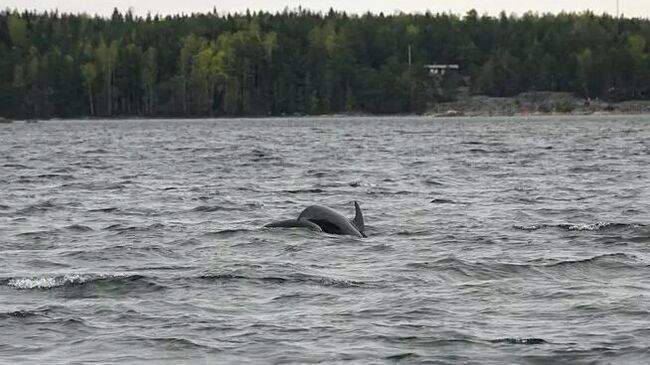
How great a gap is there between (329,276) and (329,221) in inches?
231

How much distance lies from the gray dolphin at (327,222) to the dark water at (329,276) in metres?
0.38

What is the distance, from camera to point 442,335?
49.2 ft

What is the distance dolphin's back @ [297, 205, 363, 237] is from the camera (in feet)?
81.5

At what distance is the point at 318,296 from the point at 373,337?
2864 millimetres

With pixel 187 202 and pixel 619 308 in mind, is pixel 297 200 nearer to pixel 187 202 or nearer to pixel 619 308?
pixel 187 202

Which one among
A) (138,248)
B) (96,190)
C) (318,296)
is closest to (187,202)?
(96,190)

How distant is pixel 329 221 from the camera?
25141 mm

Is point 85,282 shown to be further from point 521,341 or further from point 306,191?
point 306,191

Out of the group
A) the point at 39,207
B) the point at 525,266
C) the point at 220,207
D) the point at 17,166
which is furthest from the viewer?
the point at 17,166

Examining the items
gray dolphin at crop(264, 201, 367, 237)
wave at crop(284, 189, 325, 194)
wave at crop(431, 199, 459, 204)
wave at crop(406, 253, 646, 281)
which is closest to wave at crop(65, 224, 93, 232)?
gray dolphin at crop(264, 201, 367, 237)

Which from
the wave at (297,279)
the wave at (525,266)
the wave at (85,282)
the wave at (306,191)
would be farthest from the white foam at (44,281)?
the wave at (306,191)

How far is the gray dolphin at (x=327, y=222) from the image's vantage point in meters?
24.9

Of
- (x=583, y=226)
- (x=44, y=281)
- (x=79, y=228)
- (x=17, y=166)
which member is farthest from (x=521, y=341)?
(x=17, y=166)

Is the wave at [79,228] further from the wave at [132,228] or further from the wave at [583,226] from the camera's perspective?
the wave at [583,226]
